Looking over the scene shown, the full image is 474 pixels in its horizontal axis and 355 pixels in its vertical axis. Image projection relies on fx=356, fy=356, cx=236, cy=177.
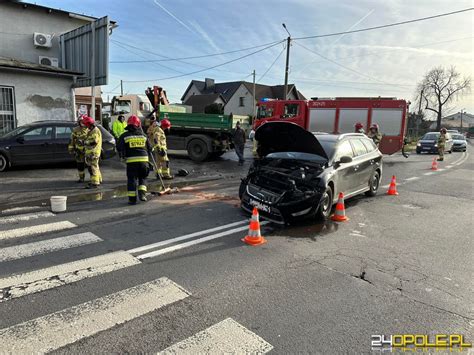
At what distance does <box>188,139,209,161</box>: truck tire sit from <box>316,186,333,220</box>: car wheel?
910 centimetres

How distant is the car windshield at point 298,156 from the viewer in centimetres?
686

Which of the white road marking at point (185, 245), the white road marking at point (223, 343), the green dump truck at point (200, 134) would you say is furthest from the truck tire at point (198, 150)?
Answer: the white road marking at point (223, 343)

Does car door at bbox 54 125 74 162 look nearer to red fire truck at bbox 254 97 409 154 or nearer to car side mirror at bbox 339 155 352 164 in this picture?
car side mirror at bbox 339 155 352 164

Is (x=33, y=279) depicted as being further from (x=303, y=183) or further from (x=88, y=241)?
(x=303, y=183)

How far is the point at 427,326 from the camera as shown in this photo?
3143 mm

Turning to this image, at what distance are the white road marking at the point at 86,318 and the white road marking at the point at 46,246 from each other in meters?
1.67

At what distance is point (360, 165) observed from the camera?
7871 mm

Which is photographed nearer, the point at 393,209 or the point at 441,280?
the point at 441,280

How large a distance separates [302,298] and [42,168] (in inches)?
412

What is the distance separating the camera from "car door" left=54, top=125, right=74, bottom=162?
1105 centimetres

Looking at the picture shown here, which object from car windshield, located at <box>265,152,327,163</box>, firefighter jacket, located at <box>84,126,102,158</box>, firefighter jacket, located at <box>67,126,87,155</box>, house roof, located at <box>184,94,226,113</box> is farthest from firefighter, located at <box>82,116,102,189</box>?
house roof, located at <box>184,94,226,113</box>

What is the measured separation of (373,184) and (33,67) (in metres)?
12.6

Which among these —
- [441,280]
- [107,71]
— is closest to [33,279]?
[441,280]

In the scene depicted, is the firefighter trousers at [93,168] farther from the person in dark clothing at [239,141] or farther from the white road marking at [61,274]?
the person in dark clothing at [239,141]
